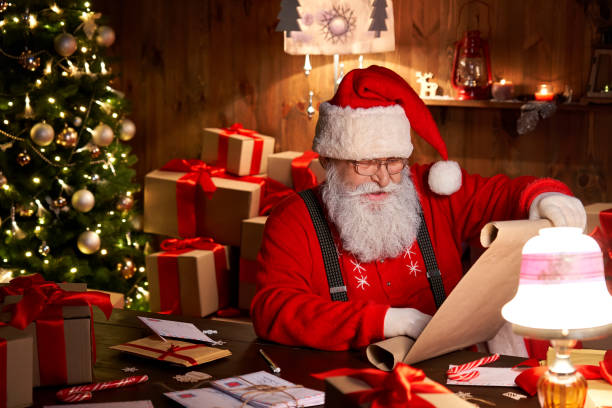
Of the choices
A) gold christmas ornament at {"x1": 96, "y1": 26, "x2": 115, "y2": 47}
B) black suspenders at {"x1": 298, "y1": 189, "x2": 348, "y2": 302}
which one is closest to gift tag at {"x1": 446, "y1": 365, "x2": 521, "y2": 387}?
black suspenders at {"x1": 298, "y1": 189, "x2": 348, "y2": 302}

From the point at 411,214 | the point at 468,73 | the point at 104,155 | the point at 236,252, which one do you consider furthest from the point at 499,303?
the point at 104,155

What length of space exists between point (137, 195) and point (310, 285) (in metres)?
2.73

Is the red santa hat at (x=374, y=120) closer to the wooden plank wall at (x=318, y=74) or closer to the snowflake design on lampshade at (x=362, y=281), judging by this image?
the snowflake design on lampshade at (x=362, y=281)

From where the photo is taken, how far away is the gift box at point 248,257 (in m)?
3.64

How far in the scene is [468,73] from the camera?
347 centimetres

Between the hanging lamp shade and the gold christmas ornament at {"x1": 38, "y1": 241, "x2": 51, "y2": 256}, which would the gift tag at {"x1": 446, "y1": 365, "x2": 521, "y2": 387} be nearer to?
the hanging lamp shade

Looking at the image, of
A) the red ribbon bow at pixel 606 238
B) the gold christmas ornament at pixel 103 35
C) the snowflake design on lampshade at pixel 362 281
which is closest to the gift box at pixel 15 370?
the snowflake design on lampshade at pixel 362 281

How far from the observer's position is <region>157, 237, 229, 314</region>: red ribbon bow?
3736 millimetres

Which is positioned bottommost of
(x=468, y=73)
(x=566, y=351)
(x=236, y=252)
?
(x=236, y=252)

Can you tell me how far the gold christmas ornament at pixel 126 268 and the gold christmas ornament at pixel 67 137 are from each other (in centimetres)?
68

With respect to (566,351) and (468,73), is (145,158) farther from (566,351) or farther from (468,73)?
(566,351)

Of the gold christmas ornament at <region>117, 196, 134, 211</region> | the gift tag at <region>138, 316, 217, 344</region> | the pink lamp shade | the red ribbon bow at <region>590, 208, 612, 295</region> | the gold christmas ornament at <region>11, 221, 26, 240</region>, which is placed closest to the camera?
the pink lamp shade

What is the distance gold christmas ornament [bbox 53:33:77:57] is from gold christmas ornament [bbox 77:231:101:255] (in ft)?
2.80

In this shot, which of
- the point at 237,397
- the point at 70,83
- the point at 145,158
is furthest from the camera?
the point at 145,158
